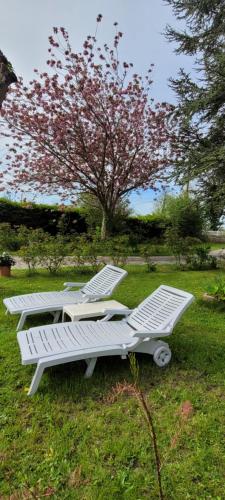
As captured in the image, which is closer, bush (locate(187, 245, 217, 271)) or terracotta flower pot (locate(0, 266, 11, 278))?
terracotta flower pot (locate(0, 266, 11, 278))

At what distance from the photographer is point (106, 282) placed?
18.4ft

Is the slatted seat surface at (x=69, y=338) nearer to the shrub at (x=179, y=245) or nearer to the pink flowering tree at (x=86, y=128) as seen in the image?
the shrub at (x=179, y=245)

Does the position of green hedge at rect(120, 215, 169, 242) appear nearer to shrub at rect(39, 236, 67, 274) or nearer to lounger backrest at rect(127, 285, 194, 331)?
shrub at rect(39, 236, 67, 274)

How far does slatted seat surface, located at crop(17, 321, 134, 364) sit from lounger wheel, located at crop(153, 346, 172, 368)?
1.07 ft

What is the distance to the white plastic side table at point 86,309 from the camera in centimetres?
434

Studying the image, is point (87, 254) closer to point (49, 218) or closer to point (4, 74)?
point (4, 74)

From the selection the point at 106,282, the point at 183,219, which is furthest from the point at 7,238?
the point at 183,219

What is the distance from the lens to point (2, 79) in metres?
3.50

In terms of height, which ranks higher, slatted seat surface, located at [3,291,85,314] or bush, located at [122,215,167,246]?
bush, located at [122,215,167,246]

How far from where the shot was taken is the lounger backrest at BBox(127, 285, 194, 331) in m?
3.61

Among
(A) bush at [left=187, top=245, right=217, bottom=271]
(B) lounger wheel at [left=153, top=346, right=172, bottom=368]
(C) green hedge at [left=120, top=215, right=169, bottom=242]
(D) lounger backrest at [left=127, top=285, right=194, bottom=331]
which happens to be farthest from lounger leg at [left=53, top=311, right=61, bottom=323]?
(C) green hedge at [left=120, top=215, right=169, bottom=242]

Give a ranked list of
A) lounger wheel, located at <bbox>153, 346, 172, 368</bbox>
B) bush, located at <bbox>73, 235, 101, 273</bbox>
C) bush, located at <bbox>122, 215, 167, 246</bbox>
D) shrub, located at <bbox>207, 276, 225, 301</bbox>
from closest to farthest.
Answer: lounger wheel, located at <bbox>153, 346, 172, 368</bbox> → shrub, located at <bbox>207, 276, 225, 301</bbox> → bush, located at <bbox>73, 235, 101, 273</bbox> → bush, located at <bbox>122, 215, 167, 246</bbox>

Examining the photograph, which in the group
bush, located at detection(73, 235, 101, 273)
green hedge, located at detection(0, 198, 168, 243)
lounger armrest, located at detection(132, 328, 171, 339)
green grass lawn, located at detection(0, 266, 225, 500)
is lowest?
green grass lawn, located at detection(0, 266, 225, 500)

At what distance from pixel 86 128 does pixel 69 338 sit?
11087mm
